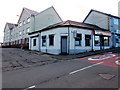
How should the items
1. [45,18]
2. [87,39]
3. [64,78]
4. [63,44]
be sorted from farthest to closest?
1. [45,18]
2. [87,39]
3. [63,44]
4. [64,78]

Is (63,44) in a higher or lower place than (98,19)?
lower

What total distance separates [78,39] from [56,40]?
379 centimetres

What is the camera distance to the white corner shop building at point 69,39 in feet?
46.6

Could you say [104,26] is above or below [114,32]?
above

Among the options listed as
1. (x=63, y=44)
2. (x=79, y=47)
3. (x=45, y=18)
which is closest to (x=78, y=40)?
(x=79, y=47)

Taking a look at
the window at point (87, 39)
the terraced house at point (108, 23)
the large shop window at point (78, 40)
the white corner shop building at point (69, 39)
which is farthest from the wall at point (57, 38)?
the terraced house at point (108, 23)

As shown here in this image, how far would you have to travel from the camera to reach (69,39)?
1409 centimetres

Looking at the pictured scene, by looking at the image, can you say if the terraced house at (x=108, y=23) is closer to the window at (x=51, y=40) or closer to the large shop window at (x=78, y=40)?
the large shop window at (x=78, y=40)

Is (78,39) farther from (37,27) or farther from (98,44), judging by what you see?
(37,27)

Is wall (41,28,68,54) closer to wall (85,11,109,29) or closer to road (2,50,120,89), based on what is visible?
road (2,50,120,89)

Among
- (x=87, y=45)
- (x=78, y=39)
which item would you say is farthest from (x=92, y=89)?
(x=87, y=45)

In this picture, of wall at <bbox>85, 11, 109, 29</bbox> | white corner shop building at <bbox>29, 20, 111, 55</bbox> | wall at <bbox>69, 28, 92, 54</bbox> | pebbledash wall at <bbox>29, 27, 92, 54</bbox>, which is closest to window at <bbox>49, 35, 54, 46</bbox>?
white corner shop building at <bbox>29, 20, 111, 55</bbox>

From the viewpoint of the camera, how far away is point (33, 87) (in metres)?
3.67

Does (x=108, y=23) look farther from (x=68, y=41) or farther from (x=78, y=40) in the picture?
(x=68, y=41)
